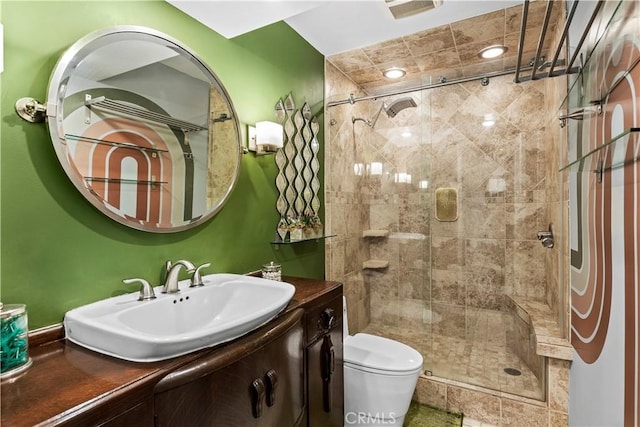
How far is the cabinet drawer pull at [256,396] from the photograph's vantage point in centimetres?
92

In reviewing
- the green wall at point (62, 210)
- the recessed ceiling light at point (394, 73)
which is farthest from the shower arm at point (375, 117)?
the green wall at point (62, 210)

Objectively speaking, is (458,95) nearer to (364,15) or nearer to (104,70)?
(364,15)

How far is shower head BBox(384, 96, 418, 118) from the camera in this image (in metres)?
2.56

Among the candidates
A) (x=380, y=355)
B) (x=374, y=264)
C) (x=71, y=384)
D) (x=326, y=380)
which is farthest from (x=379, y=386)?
(x=71, y=384)

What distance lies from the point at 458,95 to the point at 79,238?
282 centimetres

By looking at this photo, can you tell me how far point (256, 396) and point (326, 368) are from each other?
0.54 metres

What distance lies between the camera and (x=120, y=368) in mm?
732

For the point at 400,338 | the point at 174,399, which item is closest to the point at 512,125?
the point at 400,338

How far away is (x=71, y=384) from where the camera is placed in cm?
68

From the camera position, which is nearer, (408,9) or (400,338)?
(408,9)

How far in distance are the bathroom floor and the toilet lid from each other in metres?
0.52

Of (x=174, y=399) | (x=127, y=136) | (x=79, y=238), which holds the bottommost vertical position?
(x=174, y=399)

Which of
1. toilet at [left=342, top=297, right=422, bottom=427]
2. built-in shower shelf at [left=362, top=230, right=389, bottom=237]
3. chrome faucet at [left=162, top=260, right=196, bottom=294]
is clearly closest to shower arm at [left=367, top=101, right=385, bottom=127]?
built-in shower shelf at [left=362, top=230, right=389, bottom=237]

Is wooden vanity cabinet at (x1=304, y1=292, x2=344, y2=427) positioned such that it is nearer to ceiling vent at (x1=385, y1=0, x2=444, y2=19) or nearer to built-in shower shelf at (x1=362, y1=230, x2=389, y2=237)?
built-in shower shelf at (x1=362, y1=230, x2=389, y2=237)
